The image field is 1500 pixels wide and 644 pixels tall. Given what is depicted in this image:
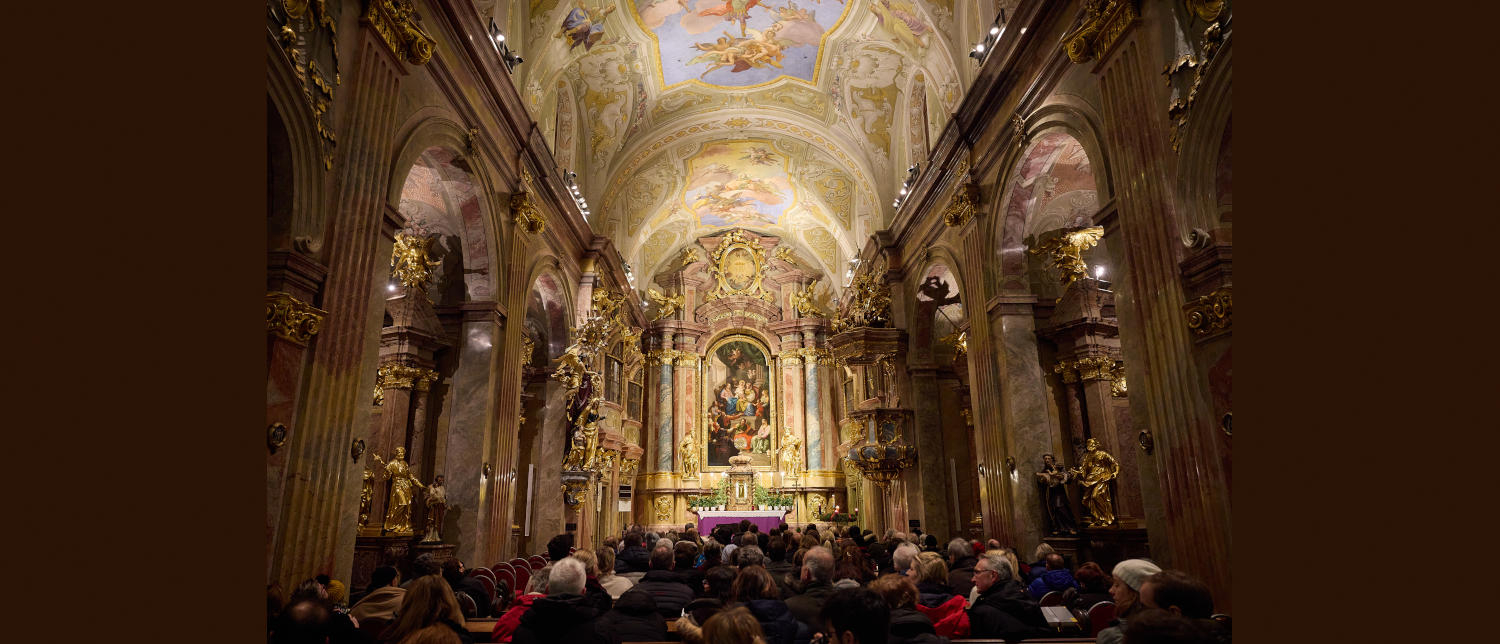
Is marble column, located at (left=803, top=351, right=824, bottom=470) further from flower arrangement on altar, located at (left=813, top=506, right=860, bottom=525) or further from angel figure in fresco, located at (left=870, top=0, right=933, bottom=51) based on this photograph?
angel figure in fresco, located at (left=870, top=0, right=933, bottom=51)

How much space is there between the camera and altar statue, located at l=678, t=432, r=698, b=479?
2219cm

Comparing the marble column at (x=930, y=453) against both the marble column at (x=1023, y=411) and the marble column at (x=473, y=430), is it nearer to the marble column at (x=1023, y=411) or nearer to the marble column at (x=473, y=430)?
the marble column at (x=1023, y=411)

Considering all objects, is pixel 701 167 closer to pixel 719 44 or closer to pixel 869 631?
pixel 719 44

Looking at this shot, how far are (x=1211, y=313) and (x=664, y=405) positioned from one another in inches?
732

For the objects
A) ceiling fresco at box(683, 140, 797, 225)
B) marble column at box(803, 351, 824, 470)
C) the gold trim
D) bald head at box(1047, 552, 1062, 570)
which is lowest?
bald head at box(1047, 552, 1062, 570)

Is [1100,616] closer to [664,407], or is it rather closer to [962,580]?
[962,580]

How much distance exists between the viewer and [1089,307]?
34.2 ft

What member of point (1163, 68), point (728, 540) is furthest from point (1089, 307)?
point (728, 540)

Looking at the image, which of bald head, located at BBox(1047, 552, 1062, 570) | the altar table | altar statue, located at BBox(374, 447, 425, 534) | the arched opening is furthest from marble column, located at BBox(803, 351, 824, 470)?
bald head, located at BBox(1047, 552, 1062, 570)

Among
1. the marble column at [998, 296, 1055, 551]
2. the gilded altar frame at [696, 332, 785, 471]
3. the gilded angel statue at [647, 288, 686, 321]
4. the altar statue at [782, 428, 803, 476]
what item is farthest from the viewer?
the gilded angel statue at [647, 288, 686, 321]

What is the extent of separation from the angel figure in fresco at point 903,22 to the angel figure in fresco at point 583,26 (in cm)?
464

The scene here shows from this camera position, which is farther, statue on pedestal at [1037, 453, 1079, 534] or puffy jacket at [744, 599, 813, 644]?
statue on pedestal at [1037, 453, 1079, 534]

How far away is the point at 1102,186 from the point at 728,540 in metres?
6.29

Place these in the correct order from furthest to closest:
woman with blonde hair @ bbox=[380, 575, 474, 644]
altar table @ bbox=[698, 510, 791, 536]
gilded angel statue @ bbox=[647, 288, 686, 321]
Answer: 1. gilded angel statue @ bbox=[647, 288, 686, 321]
2. altar table @ bbox=[698, 510, 791, 536]
3. woman with blonde hair @ bbox=[380, 575, 474, 644]
